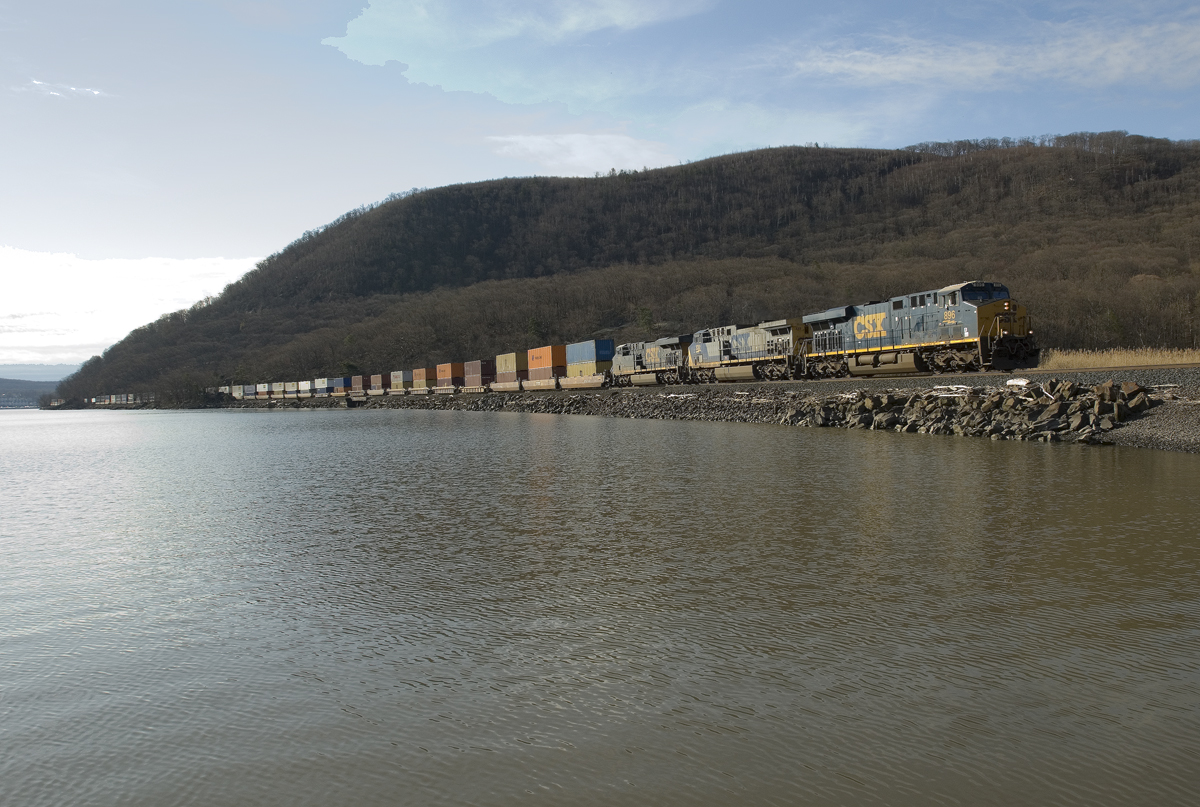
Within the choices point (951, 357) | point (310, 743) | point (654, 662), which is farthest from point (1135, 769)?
point (951, 357)

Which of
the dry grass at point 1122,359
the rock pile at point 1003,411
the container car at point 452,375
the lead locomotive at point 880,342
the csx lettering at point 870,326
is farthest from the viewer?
the container car at point 452,375

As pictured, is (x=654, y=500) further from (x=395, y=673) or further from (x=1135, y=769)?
(x=1135, y=769)

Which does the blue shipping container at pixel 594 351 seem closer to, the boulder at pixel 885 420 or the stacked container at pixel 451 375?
the stacked container at pixel 451 375

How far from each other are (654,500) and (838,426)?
15.5m

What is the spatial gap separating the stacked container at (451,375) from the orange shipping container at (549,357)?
530 inches

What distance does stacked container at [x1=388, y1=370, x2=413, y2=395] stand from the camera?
8656 cm

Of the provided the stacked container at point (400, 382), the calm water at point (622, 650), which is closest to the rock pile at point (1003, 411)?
the calm water at point (622, 650)

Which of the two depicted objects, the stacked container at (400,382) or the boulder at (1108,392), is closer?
the boulder at (1108,392)

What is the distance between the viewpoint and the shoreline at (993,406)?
19422 mm

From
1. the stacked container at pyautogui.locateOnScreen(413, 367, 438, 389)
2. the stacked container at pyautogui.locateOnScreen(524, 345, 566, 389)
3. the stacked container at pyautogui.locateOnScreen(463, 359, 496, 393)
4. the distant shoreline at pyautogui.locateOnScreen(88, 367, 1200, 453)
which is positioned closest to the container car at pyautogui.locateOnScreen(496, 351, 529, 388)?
the stacked container at pyautogui.locateOnScreen(524, 345, 566, 389)

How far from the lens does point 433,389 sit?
80.2 m

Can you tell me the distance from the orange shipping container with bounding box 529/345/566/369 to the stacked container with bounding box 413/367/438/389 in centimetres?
1919

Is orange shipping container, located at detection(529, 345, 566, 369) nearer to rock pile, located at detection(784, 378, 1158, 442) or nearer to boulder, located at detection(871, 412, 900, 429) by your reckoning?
rock pile, located at detection(784, 378, 1158, 442)

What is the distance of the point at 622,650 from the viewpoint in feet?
20.5
